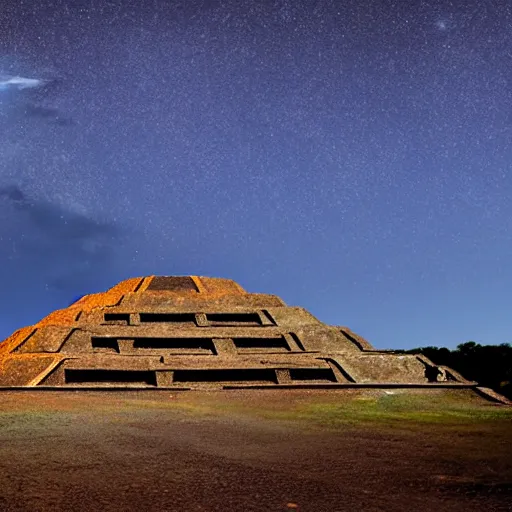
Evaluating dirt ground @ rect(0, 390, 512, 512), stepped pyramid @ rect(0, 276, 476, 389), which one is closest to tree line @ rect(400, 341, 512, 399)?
stepped pyramid @ rect(0, 276, 476, 389)

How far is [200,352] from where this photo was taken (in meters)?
17.4

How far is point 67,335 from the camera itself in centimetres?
1728

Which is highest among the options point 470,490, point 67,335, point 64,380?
point 67,335

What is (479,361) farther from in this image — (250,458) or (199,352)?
(250,458)

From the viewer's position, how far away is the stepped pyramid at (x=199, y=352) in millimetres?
14523

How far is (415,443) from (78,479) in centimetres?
435

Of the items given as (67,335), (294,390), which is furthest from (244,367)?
(67,335)

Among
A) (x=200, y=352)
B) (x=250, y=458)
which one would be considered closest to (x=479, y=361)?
(x=200, y=352)

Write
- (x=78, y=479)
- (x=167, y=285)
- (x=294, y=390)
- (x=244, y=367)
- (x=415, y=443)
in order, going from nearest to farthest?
(x=78, y=479)
(x=415, y=443)
(x=294, y=390)
(x=244, y=367)
(x=167, y=285)

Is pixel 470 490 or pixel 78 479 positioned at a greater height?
pixel 78 479

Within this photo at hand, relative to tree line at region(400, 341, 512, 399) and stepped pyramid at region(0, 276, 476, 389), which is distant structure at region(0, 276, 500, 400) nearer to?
stepped pyramid at region(0, 276, 476, 389)

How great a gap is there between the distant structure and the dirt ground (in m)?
4.24

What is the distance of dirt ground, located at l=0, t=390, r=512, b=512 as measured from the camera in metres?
4.03

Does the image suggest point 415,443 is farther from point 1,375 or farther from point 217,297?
point 217,297
